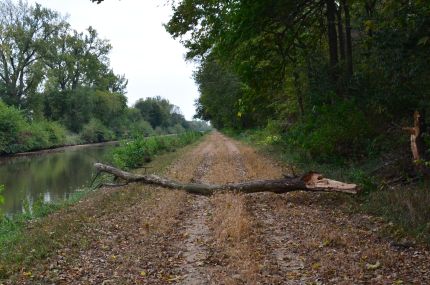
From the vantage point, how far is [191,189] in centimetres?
1280

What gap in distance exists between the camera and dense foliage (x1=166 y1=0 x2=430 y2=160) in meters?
11.1

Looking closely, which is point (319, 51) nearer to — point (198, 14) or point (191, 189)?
point (198, 14)

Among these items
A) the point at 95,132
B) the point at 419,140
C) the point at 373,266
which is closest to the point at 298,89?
the point at 419,140

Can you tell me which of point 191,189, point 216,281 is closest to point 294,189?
point 191,189

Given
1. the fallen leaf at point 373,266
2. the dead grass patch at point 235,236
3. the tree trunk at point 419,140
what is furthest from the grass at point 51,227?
the tree trunk at point 419,140

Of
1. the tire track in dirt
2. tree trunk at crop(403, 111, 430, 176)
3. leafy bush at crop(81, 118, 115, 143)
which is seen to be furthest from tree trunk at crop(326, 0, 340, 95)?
leafy bush at crop(81, 118, 115, 143)

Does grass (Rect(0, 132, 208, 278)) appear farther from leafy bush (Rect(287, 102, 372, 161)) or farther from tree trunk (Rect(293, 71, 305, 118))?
tree trunk (Rect(293, 71, 305, 118))

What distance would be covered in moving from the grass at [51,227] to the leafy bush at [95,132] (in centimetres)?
6379

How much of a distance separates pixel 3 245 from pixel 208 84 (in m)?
41.4

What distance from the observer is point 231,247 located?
7430 mm

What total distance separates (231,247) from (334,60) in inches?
490

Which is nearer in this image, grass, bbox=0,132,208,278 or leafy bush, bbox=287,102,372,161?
grass, bbox=0,132,208,278

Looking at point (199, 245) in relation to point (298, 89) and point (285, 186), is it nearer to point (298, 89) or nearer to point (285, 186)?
point (285, 186)

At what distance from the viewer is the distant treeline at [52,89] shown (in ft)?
186
